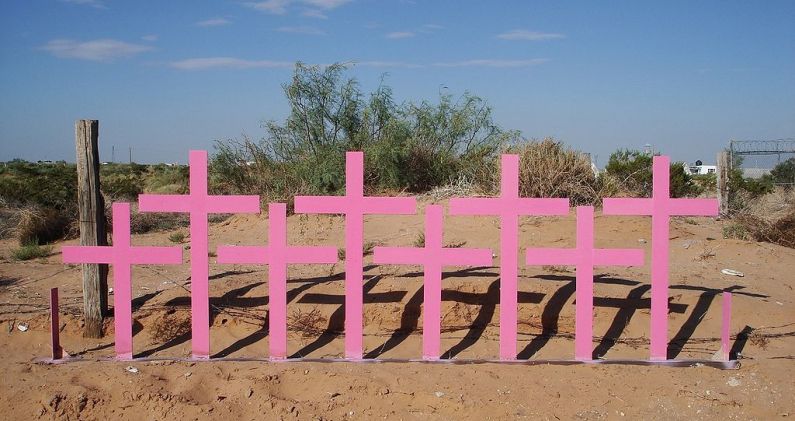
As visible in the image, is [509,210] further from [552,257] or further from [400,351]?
[400,351]

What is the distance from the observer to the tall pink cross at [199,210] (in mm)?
4934

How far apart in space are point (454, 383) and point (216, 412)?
163cm

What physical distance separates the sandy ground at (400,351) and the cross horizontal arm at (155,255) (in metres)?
0.79

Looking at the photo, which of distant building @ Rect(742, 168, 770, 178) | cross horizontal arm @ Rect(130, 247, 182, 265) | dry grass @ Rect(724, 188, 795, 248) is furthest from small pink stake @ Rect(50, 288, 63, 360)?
distant building @ Rect(742, 168, 770, 178)

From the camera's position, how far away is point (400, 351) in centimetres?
538

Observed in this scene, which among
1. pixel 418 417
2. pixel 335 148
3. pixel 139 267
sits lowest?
pixel 418 417

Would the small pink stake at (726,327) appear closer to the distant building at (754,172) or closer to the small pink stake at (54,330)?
the small pink stake at (54,330)

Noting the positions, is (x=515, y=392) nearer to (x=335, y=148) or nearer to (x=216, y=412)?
(x=216, y=412)

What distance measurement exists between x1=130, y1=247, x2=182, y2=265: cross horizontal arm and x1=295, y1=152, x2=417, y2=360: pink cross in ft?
3.36

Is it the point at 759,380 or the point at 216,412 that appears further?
the point at 759,380

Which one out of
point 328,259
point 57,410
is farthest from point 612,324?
point 57,410

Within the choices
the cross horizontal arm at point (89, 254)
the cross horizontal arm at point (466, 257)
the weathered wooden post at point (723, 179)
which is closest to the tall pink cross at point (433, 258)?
the cross horizontal arm at point (466, 257)

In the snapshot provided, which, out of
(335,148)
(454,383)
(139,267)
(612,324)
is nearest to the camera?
(454,383)

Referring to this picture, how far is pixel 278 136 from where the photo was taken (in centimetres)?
1550
